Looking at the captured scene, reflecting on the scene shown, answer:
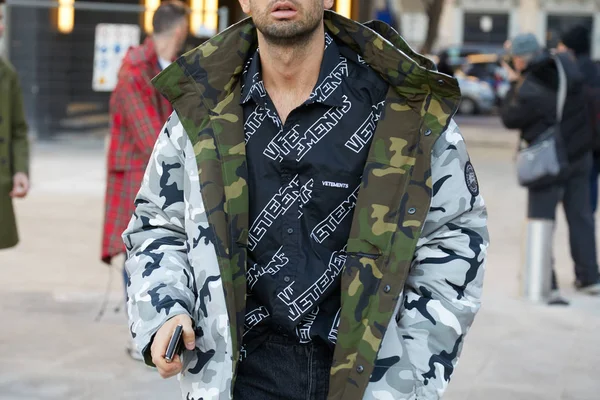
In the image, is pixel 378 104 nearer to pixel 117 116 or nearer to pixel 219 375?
pixel 219 375

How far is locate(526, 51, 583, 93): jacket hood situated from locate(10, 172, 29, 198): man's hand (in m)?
4.03

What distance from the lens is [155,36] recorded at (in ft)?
21.1

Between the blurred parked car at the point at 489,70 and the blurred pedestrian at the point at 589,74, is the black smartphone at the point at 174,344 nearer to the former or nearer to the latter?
the blurred pedestrian at the point at 589,74

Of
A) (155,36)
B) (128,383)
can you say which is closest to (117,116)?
(155,36)

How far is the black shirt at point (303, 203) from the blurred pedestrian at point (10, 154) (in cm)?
355

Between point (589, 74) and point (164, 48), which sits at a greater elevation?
point (164, 48)

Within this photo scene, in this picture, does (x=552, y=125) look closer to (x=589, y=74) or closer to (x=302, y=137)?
(x=589, y=74)

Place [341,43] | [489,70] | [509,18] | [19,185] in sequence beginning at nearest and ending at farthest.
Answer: [341,43] < [19,185] < [489,70] < [509,18]

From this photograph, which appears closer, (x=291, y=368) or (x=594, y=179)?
(x=291, y=368)

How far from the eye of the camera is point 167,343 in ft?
8.60

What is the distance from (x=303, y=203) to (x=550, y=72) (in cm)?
604

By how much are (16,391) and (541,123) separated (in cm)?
442

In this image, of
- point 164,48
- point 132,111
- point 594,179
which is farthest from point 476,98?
point 132,111

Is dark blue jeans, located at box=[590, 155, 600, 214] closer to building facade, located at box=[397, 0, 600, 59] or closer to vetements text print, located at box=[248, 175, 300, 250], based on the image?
vetements text print, located at box=[248, 175, 300, 250]
